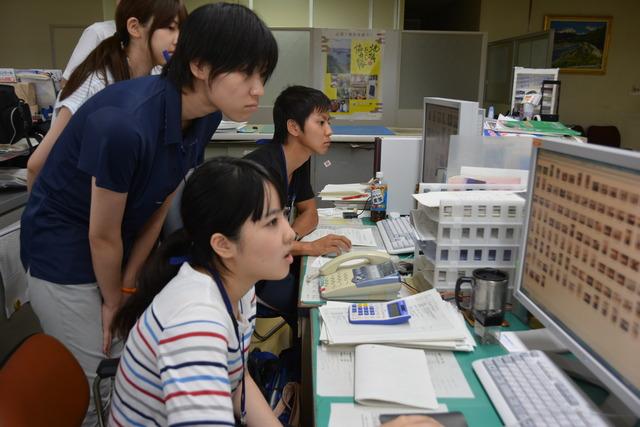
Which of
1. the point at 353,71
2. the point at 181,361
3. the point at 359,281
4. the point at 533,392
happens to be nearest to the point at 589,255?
the point at 533,392

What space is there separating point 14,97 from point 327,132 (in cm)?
161

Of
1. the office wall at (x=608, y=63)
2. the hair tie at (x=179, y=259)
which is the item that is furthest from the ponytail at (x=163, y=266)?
the office wall at (x=608, y=63)

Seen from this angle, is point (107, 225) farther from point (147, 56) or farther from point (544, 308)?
point (544, 308)

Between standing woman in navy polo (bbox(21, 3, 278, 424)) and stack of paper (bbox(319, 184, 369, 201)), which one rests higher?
standing woman in navy polo (bbox(21, 3, 278, 424))

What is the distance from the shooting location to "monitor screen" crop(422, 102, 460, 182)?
5.82 feet

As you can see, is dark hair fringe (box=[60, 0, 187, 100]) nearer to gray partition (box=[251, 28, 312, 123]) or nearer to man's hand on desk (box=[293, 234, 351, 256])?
man's hand on desk (box=[293, 234, 351, 256])

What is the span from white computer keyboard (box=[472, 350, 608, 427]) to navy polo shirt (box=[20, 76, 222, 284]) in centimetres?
82

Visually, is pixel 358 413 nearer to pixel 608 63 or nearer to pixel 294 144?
pixel 294 144

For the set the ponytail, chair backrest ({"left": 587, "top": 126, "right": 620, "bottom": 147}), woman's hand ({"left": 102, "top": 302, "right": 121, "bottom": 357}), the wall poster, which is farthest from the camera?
chair backrest ({"left": 587, "top": 126, "right": 620, "bottom": 147})

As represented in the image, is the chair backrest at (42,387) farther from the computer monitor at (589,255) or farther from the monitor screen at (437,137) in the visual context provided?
the monitor screen at (437,137)

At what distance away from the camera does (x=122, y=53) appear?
1.44 meters

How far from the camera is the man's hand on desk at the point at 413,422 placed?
80cm

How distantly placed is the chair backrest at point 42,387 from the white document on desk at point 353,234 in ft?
3.26

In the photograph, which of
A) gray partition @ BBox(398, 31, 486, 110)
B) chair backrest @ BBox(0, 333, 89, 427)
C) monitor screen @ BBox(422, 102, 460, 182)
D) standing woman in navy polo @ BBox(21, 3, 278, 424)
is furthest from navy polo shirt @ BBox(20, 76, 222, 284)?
gray partition @ BBox(398, 31, 486, 110)
